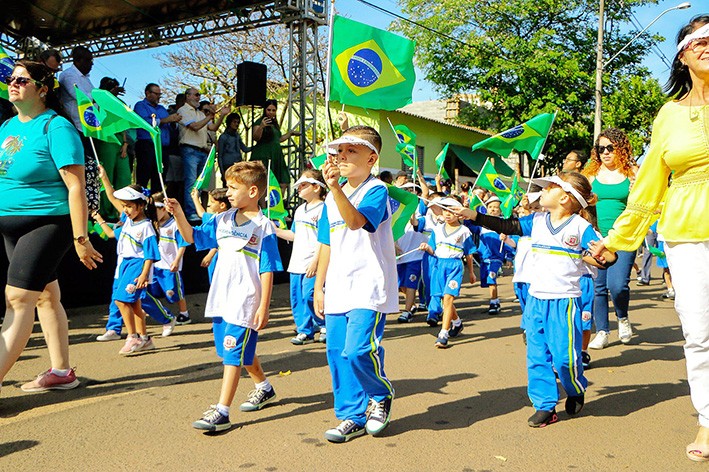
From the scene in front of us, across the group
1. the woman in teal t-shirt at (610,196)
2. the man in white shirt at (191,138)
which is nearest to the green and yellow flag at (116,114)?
the woman in teal t-shirt at (610,196)

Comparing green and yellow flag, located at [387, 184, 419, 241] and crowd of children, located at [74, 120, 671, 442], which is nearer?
crowd of children, located at [74, 120, 671, 442]

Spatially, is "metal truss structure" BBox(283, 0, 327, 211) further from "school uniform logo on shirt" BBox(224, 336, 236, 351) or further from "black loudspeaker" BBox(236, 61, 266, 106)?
"school uniform logo on shirt" BBox(224, 336, 236, 351)

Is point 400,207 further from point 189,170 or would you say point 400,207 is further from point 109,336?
point 189,170

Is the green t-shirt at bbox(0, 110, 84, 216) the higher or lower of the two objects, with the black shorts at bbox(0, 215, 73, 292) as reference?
higher

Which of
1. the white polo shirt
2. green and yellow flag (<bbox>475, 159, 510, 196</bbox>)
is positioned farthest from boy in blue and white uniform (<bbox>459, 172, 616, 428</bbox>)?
green and yellow flag (<bbox>475, 159, 510, 196</bbox>)

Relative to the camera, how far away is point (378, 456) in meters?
3.89

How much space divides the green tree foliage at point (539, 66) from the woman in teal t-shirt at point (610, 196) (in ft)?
77.0

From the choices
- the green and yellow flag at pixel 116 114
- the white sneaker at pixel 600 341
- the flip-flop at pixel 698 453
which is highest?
the green and yellow flag at pixel 116 114

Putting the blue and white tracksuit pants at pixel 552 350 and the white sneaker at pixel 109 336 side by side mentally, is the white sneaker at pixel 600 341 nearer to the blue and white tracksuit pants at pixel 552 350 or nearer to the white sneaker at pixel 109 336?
the blue and white tracksuit pants at pixel 552 350

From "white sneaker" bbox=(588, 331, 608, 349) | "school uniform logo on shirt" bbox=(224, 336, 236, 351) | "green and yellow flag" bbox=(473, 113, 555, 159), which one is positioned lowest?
"white sneaker" bbox=(588, 331, 608, 349)

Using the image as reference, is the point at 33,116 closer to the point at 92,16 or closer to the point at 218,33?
the point at 218,33

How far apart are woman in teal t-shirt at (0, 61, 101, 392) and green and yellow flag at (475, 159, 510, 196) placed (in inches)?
180

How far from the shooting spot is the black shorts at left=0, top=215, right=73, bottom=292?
4562 mm

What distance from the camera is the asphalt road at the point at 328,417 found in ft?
12.6
